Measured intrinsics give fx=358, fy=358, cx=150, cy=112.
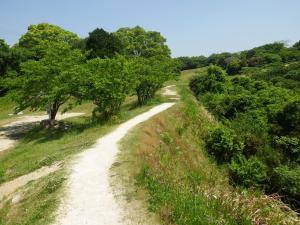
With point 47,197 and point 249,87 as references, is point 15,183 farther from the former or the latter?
point 249,87

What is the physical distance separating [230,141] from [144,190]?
43.7ft

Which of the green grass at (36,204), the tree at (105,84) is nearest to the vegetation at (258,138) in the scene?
the tree at (105,84)

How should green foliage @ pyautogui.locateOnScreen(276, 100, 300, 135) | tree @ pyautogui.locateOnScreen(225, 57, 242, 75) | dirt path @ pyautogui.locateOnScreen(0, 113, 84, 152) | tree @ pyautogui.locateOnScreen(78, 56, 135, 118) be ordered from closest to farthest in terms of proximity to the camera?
tree @ pyautogui.locateOnScreen(78, 56, 135, 118), dirt path @ pyautogui.locateOnScreen(0, 113, 84, 152), green foliage @ pyautogui.locateOnScreen(276, 100, 300, 135), tree @ pyautogui.locateOnScreen(225, 57, 242, 75)

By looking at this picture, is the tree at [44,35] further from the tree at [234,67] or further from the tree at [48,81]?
the tree at [48,81]

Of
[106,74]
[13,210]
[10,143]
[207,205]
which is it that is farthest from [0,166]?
[207,205]

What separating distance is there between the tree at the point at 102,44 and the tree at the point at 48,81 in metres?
18.9

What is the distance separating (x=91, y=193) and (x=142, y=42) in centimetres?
4830

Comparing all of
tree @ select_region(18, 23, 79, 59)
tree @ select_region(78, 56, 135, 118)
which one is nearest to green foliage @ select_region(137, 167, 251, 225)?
tree @ select_region(78, 56, 135, 118)

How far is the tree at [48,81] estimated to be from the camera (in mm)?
23938

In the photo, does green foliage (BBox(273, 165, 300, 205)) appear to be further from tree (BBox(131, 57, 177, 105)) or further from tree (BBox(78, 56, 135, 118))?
tree (BBox(131, 57, 177, 105))

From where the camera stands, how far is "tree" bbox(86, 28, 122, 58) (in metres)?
45.0

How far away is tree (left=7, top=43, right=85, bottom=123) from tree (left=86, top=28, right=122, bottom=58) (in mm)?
18864

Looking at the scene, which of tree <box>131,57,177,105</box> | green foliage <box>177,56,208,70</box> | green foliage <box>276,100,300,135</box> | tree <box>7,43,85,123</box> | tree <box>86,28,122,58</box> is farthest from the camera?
green foliage <box>177,56,208,70</box>

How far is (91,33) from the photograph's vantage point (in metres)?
47.1
